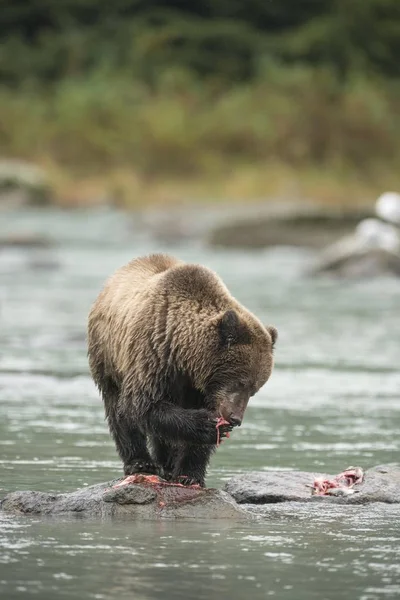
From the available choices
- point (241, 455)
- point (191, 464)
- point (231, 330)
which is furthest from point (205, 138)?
point (231, 330)

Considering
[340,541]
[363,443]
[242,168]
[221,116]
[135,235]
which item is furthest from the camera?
[221,116]

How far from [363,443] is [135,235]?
86.3 ft

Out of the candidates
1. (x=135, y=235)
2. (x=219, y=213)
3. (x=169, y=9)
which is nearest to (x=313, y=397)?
(x=135, y=235)

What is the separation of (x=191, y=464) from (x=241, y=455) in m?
2.04

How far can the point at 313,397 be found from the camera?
13.8m

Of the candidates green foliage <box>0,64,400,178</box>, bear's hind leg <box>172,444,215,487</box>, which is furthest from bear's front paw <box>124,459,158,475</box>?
green foliage <box>0,64,400,178</box>

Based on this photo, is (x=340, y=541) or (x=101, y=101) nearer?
(x=340, y=541)

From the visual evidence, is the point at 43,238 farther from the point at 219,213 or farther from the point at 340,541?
the point at 340,541

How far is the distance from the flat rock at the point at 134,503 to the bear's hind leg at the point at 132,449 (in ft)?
2.06

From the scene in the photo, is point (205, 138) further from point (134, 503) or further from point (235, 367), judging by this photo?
point (134, 503)

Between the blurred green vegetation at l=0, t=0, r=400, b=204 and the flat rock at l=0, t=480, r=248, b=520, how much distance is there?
39833mm

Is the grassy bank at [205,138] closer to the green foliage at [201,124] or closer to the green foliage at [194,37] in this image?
the green foliage at [201,124]

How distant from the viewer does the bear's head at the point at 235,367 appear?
827 cm

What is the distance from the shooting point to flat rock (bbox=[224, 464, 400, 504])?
886cm
